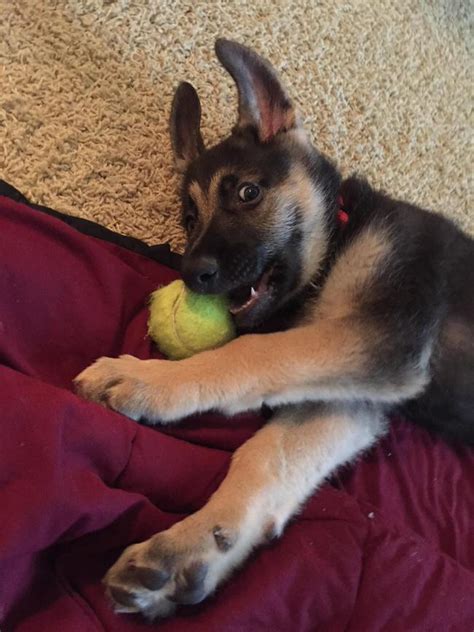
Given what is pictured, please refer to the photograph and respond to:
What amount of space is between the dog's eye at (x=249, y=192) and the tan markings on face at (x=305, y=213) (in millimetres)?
54

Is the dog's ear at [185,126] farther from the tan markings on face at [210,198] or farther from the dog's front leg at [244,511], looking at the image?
the dog's front leg at [244,511]

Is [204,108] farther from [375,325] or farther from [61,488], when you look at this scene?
[61,488]

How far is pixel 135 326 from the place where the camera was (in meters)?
2.16

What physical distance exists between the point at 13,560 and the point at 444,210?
2514mm

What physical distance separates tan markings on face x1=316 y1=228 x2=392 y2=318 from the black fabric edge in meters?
0.62

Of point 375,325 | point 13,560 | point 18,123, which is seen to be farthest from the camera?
point 18,123

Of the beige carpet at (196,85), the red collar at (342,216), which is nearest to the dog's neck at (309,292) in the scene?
the red collar at (342,216)

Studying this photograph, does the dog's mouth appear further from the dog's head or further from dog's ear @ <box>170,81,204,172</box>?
dog's ear @ <box>170,81,204,172</box>

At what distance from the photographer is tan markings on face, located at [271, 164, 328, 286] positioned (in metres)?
2.17

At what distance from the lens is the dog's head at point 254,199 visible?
80.1 inches

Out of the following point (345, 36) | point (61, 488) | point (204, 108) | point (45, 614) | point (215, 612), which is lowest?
point (45, 614)

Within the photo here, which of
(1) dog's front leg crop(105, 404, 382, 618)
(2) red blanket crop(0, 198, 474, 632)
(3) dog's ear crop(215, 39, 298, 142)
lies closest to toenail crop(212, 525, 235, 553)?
(1) dog's front leg crop(105, 404, 382, 618)

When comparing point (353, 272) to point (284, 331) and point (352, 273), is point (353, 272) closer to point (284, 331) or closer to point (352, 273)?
point (352, 273)

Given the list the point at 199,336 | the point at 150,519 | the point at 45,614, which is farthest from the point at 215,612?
the point at 199,336
